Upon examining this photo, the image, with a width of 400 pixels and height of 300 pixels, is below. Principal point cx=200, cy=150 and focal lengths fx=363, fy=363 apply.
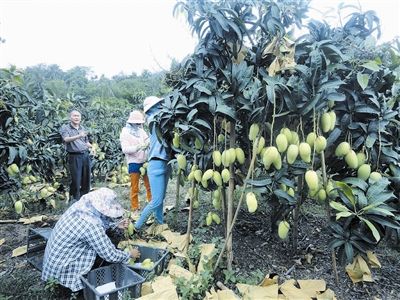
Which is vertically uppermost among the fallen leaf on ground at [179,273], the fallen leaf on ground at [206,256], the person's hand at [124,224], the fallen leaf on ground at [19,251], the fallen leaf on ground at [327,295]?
the person's hand at [124,224]

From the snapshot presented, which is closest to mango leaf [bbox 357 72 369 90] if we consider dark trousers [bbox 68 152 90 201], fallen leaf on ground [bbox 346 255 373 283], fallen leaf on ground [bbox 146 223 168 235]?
fallen leaf on ground [bbox 346 255 373 283]

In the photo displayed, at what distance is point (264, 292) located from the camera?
7.11 feet

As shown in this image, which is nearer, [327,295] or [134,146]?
[327,295]

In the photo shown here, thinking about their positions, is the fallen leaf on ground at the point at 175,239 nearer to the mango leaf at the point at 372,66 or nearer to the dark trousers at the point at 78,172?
the mango leaf at the point at 372,66

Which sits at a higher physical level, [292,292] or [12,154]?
[12,154]

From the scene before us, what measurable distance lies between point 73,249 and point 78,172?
249 cm

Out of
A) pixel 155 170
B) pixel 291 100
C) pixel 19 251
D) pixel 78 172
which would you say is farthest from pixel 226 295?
pixel 78 172

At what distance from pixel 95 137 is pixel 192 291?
5.33m

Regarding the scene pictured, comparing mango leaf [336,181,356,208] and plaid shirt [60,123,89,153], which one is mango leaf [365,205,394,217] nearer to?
mango leaf [336,181,356,208]

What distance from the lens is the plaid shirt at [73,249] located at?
2391mm

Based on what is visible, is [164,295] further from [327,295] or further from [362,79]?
[362,79]

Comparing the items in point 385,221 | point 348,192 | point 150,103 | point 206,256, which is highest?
point 150,103

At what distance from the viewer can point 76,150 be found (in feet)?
15.4

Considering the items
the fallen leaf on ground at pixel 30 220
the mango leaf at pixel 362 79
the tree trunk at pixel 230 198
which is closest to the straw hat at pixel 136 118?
the fallen leaf on ground at pixel 30 220
